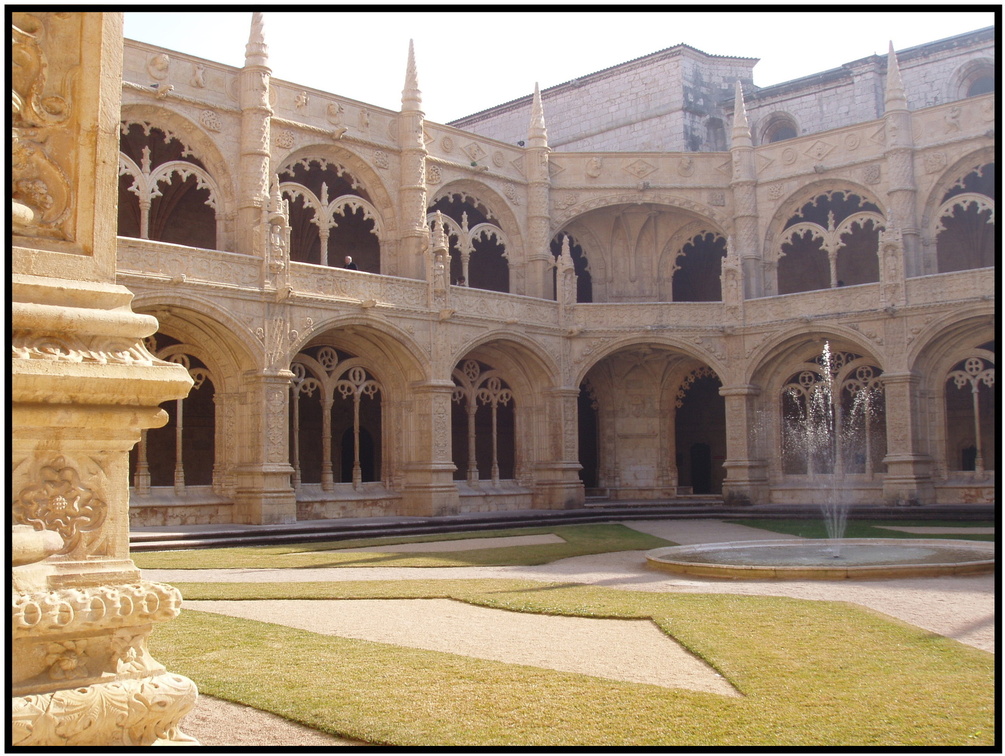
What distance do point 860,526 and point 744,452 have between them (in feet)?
18.3

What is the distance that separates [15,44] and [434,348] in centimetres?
1912

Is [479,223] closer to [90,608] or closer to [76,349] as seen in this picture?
[76,349]

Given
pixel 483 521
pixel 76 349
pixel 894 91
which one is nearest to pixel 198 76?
pixel 483 521

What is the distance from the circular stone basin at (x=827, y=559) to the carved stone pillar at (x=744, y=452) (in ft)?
32.2

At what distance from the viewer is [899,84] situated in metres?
24.3

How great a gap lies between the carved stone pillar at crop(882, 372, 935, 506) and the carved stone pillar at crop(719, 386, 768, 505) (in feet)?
9.93

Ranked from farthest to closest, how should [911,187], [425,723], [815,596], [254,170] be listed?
[911,187] → [254,170] → [815,596] → [425,723]

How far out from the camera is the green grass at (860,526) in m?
17.0

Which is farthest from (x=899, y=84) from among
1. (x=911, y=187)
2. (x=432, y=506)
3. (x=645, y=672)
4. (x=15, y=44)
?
(x=15, y=44)

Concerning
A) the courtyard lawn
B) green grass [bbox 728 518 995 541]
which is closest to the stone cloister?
green grass [bbox 728 518 995 541]

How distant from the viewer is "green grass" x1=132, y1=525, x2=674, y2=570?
13344 mm

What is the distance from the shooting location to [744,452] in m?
24.9

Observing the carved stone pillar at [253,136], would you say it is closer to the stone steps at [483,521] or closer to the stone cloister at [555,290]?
the stone cloister at [555,290]

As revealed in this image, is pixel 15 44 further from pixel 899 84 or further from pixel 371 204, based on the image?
pixel 899 84
